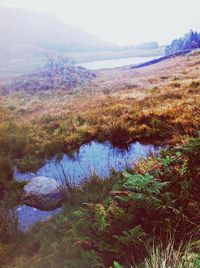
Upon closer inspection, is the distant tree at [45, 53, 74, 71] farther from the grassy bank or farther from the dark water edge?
the grassy bank

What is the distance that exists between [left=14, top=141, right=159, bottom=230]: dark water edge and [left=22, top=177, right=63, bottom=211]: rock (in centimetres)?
48

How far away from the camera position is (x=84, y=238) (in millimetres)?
4480

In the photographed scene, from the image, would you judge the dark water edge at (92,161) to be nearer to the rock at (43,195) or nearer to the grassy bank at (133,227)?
the rock at (43,195)

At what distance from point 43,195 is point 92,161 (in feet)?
7.85

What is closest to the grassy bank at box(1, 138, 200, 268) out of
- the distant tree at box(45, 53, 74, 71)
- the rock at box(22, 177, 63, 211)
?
the rock at box(22, 177, 63, 211)

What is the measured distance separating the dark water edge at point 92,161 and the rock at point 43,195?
48 cm

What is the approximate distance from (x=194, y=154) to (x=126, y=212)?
150 centimetres

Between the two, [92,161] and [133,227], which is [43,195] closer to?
[92,161]

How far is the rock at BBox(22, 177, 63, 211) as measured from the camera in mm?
6906

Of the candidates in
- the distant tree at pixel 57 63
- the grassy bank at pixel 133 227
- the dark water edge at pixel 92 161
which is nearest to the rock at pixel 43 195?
the dark water edge at pixel 92 161

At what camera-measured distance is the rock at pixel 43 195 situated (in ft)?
22.7

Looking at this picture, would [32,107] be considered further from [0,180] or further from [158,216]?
[158,216]

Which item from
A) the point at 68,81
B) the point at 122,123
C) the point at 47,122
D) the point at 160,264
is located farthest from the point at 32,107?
the point at 160,264

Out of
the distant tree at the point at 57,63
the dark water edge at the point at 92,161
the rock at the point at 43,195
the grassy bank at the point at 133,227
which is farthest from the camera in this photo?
the distant tree at the point at 57,63
